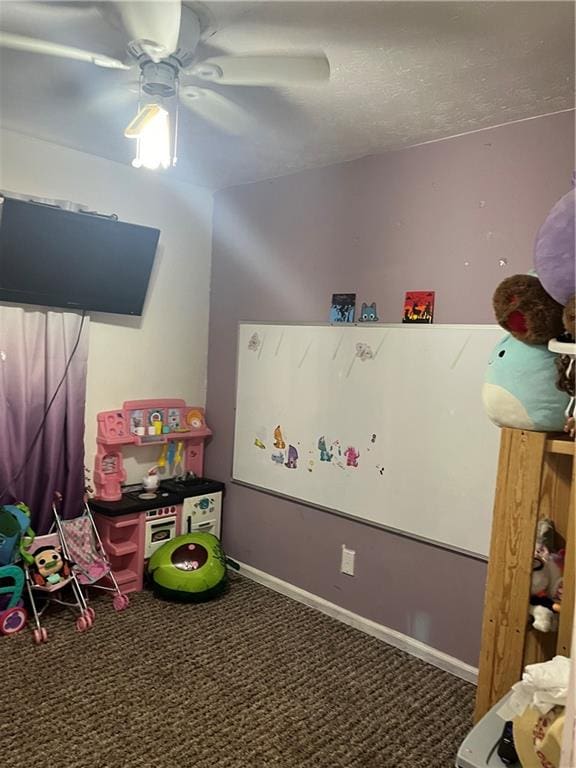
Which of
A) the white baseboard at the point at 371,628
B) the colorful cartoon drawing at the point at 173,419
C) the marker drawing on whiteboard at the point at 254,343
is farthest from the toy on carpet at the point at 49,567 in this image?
the marker drawing on whiteboard at the point at 254,343

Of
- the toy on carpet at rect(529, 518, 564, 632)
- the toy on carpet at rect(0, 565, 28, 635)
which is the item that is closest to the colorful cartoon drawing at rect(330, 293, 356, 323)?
the toy on carpet at rect(529, 518, 564, 632)

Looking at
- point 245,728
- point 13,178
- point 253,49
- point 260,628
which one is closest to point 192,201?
point 13,178

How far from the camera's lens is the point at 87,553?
2990mm

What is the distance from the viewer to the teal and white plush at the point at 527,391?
1.67 m

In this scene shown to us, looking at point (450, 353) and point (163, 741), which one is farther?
point (450, 353)

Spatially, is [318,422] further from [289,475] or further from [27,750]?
[27,750]

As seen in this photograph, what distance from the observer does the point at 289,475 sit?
3203 millimetres

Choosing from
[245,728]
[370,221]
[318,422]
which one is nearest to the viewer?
[245,728]

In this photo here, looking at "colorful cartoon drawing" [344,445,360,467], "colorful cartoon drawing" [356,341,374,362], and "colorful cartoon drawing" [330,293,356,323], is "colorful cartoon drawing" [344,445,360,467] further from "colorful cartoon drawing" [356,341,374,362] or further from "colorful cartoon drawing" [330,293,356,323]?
"colorful cartoon drawing" [330,293,356,323]

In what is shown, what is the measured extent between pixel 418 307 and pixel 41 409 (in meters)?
1.84

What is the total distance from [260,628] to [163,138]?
216 centimetres

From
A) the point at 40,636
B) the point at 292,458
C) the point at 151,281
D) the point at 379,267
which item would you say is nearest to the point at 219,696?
the point at 40,636

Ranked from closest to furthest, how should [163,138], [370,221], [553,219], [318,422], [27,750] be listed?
1. [553,219]
2. [163,138]
3. [27,750]
4. [370,221]
5. [318,422]

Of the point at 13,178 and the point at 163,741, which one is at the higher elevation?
the point at 13,178
